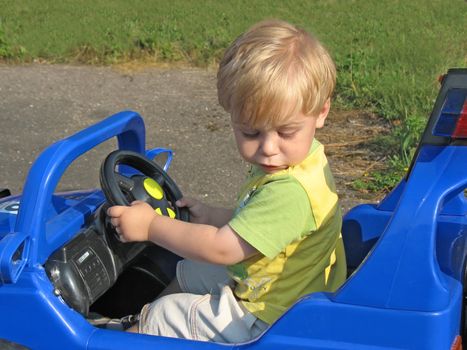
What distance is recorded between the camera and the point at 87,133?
7.38 ft

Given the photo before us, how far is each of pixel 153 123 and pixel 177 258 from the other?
10.0 ft

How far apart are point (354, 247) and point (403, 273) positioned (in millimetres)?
822

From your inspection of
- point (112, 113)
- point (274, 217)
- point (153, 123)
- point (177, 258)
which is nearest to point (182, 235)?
point (274, 217)

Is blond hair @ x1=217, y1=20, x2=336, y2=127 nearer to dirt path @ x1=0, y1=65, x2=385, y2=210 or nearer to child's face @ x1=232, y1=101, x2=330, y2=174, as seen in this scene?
child's face @ x1=232, y1=101, x2=330, y2=174

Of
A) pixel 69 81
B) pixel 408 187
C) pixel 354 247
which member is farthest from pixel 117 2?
pixel 408 187

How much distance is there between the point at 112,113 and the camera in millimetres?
5949

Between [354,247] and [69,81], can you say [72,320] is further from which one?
[69,81]

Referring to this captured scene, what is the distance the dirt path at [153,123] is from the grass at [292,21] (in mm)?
281

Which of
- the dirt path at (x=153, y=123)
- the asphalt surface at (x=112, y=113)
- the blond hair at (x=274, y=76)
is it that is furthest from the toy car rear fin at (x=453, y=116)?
the asphalt surface at (x=112, y=113)

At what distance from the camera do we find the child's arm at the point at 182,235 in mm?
1984

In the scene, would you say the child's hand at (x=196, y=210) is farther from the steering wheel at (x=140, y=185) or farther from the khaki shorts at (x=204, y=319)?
the khaki shorts at (x=204, y=319)

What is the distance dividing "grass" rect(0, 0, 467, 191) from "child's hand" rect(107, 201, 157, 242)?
2928 mm

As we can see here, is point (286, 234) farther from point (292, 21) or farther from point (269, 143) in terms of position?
point (292, 21)

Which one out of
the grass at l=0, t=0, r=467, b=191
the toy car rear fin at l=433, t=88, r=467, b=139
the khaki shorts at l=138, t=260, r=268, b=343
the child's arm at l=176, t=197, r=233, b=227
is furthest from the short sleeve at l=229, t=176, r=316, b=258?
the grass at l=0, t=0, r=467, b=191
